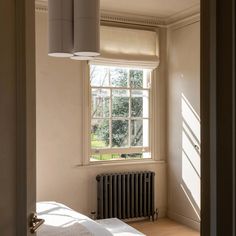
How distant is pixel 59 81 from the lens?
4516 mm

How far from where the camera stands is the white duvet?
9.24ft

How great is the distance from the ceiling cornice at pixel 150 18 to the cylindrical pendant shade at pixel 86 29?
1885mm

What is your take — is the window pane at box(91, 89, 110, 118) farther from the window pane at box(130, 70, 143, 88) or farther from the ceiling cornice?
the ceiling cornice

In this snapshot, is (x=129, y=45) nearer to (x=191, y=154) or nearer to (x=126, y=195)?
(x=191, y=154)

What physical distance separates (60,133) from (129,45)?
150 cm

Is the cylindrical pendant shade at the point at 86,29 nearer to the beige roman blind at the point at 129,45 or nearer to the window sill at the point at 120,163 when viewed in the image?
the beige roman blind at the point at 129,45

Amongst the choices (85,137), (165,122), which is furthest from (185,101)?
(85,137)

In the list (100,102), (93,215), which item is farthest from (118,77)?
(93,215)

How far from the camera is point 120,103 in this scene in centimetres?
498

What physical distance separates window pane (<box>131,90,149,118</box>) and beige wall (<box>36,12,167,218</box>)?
82cm
